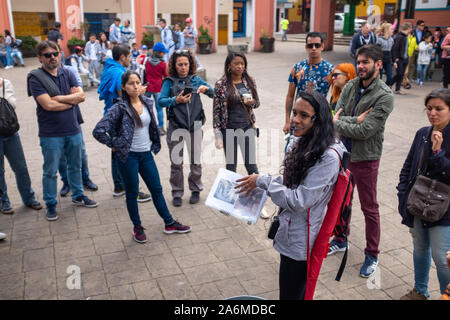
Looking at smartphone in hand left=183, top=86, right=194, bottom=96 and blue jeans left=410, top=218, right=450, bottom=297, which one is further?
smartphone in hand left=183, top=86, right=194, bottom=96

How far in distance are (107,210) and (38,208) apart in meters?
0.91

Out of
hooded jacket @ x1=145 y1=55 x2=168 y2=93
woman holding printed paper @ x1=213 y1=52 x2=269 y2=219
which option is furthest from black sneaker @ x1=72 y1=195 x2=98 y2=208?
hooded jacket @ x1=145 y1=55 x2=168 y2=93

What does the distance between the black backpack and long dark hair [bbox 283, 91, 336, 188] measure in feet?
12.3

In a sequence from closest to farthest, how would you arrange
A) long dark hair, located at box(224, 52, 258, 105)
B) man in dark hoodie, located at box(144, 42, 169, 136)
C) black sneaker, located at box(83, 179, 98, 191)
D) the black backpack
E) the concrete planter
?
the black backpack < long dark hair, located at box(224, 52, 258, 105) < black sneaker, located at box(83, 179, 98, 191) < man in dark hoodie, located at box(144, 42, 169, 136) < the concrete planter

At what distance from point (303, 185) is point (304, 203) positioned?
0.39ft

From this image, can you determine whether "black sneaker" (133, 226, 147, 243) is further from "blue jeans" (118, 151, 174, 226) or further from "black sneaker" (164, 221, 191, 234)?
"black sneaker" (164, 221, 191, 234)

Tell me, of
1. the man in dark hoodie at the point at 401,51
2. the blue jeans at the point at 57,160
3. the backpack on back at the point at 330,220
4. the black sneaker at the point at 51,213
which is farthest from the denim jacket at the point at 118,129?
the man in dark hoodie at the point at 401,51

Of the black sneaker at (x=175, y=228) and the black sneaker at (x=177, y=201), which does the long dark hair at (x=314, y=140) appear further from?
the black sneaker at (x=177, y=201)

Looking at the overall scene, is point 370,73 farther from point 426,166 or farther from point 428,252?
point 428,252

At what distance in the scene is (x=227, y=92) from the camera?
16.2ft

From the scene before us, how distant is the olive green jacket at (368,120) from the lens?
364 cm

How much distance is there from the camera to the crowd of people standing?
2.62 meters

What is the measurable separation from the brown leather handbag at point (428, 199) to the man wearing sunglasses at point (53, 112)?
388cm
